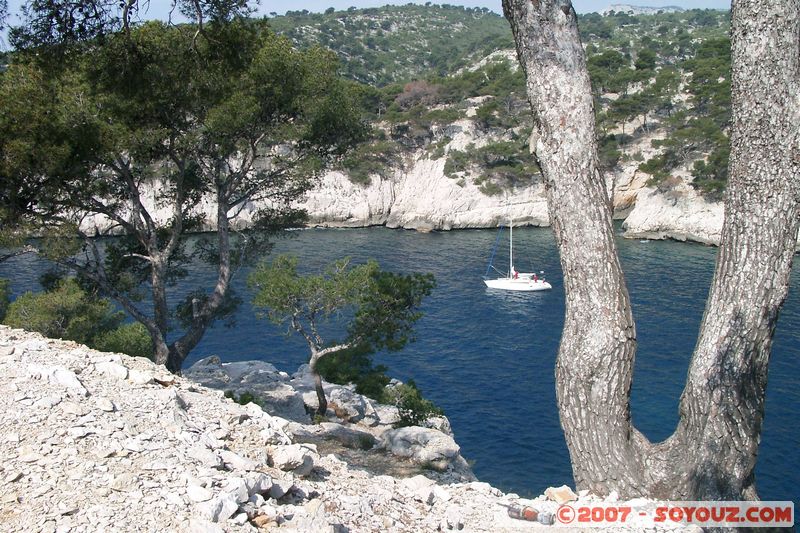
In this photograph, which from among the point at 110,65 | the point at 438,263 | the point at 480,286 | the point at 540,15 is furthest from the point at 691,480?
the point at 438,263

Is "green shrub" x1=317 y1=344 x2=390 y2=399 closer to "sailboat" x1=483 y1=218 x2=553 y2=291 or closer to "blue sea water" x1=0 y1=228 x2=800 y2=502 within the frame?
"blue sea water" x1=0 y1=228 x2=800 y2=502

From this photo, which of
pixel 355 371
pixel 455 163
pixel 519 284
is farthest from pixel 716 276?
pixel 455 163

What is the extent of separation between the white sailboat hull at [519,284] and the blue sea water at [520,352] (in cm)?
71

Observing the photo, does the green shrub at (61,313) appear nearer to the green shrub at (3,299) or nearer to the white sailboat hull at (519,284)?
the green shrub at (3,299)

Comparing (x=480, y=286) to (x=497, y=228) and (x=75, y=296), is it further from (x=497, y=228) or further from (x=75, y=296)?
(x=75, y=296)

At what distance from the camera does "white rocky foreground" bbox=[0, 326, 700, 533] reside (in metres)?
4.71

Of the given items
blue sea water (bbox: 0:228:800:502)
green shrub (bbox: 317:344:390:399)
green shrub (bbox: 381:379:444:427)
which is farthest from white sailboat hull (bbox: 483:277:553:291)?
green shrub (bbox: 381:379:444:427)

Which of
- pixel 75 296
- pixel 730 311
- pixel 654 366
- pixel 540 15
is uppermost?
pixel 540 15

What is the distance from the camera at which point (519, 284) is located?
38562 millimetres

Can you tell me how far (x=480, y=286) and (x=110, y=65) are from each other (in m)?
30.7

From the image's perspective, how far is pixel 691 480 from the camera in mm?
5434

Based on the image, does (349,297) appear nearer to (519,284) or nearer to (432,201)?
(519,284)

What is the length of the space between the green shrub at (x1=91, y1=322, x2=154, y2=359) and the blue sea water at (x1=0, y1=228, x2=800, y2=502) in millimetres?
4775

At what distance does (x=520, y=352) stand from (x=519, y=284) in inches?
434
